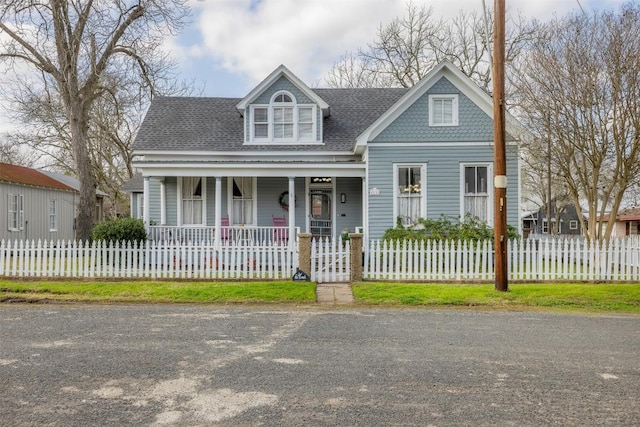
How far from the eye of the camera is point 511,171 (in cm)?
1512

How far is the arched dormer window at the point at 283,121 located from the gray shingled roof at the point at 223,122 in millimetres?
413

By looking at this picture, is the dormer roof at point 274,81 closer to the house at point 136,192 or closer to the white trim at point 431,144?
the white trim at point 431,144

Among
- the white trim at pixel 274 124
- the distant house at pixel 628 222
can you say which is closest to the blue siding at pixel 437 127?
the white trim at pixel 274 124

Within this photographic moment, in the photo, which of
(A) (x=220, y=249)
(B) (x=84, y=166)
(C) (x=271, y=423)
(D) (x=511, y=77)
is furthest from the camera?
(B) (x=84, y=166)

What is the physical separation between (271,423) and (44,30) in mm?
19244

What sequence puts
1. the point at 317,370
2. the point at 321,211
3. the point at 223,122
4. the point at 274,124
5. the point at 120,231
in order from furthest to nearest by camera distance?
the point at 223,122 → the point at 321,211 → the point at 274,124 → the point at 120,231 → the point at 317,370

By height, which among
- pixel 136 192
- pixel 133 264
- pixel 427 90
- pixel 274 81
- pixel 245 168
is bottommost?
pixel 133 264

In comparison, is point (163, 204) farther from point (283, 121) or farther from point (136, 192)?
point (136, 192)

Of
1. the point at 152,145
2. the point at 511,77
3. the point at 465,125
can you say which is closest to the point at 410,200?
the point at 465,125

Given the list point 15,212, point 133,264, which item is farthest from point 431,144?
point 15,212

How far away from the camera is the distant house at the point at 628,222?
140 feet

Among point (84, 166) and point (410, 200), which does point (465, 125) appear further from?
point (84, 166)

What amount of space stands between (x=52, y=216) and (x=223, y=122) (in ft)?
41.5

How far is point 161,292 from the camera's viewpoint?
1055cm
